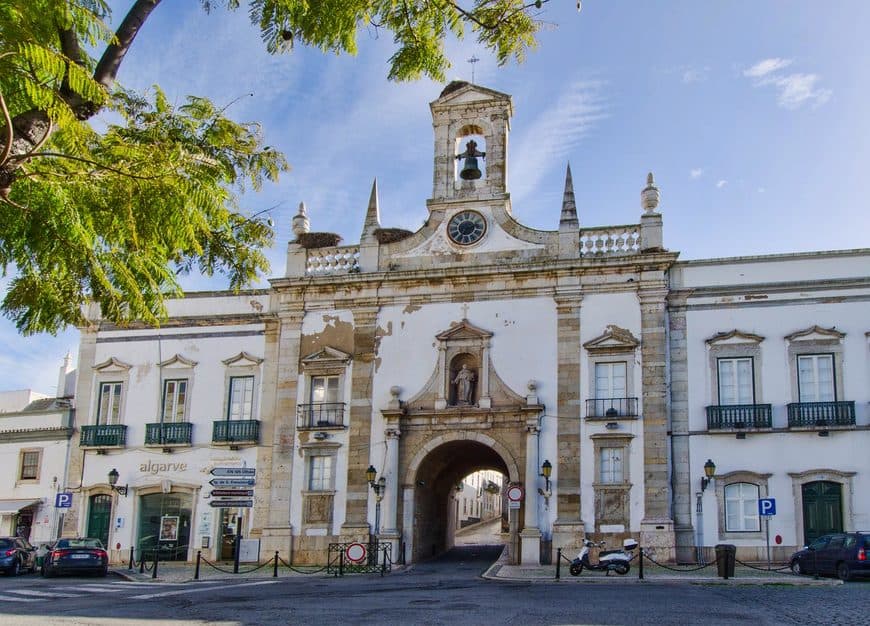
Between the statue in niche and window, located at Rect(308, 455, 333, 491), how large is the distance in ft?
14.1

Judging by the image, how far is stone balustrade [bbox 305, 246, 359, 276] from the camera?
3100cm

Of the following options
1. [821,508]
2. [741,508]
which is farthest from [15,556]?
[821,508]

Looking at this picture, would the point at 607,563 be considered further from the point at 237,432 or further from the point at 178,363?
the point at 178,363

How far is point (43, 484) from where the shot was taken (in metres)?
32.3

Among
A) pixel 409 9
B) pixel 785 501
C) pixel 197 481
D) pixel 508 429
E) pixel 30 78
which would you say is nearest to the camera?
pixel 30 78

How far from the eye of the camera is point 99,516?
103 ft

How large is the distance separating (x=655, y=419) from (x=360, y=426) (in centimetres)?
860

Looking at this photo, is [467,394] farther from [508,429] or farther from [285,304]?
[285,304]

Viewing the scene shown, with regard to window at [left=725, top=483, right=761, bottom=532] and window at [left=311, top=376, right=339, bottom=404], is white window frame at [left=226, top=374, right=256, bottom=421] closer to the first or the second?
→ window at [left=311, top=376, right=339, bottom=404]

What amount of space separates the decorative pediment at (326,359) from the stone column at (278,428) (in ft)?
1.38

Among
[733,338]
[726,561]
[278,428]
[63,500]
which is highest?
[733,338]

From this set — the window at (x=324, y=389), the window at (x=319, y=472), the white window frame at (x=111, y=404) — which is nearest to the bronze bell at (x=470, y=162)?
the window at (x=324, y=389)

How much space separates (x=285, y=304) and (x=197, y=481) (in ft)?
20.1

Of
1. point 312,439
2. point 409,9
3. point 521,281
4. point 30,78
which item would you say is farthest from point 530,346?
point 30,78
